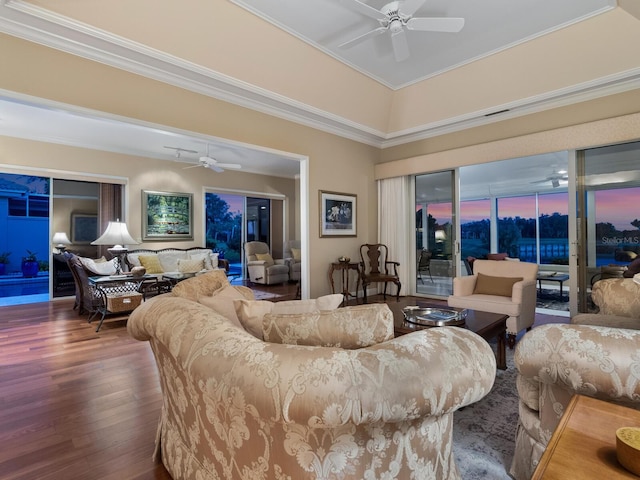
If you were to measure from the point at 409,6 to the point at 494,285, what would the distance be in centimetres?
304

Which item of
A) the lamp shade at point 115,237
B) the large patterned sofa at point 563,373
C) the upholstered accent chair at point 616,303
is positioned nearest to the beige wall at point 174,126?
the lamp shade at point 115,237

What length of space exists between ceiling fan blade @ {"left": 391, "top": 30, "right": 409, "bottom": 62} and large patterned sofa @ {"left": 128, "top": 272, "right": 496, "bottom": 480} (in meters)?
2.93

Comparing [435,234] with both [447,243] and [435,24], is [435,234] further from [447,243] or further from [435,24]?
[435,24]

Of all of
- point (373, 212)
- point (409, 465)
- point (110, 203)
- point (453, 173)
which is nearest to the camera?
point (409, 465)

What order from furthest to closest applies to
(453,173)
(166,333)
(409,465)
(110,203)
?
(110,203), (453,173), (166,333), (409,465)

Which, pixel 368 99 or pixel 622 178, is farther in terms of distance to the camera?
pixel 368 99

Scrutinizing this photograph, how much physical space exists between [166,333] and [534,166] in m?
7.73

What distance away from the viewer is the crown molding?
2.71 metres

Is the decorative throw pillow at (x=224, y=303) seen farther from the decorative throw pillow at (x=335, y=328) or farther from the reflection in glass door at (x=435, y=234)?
the reflection in glass door at (x=435, y=234)

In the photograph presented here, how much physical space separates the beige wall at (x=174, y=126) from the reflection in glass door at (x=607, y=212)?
313 cm

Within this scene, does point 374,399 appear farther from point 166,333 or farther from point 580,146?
point 580,146

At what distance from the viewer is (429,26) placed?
300cm

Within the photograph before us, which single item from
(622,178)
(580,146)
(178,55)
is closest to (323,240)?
(178,55)

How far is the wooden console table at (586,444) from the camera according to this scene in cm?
78
